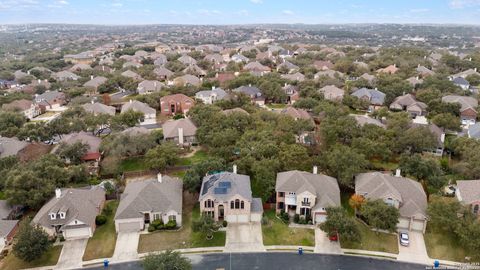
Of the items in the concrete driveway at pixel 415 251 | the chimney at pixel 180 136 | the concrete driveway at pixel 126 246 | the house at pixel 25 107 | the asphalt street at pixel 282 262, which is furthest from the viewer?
the house at pixel 25 107

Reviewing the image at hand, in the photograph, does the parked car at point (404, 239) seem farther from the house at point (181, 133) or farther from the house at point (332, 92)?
the house at point (332, 92)

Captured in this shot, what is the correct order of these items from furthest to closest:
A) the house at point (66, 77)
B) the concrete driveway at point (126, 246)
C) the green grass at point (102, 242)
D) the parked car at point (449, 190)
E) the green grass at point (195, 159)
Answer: the house at point (66, 77) → the green grass at point (195, 159) → the parked car at point (449, 190) → the green grass at point (102, 242) → the concrete driveway at point (126, 246)

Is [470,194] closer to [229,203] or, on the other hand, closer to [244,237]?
[244,237]

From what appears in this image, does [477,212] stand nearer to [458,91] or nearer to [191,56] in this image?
[458,91]

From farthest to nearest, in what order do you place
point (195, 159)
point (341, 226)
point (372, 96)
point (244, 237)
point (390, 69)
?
point (390, 69), point (372, 96), point (195, 159), point (244, 237), point (341, 226)

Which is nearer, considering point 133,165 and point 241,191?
point 241,191

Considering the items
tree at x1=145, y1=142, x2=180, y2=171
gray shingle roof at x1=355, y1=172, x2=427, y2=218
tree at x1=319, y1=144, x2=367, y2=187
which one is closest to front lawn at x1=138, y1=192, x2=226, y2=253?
tree at x1=145, y1=142, x2=180, y2=171

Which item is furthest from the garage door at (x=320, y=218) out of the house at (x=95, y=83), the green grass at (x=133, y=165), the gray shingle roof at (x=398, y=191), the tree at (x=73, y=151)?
the house at (x=95, y=83)

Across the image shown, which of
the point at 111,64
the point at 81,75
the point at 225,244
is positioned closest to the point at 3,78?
the point at 81,75

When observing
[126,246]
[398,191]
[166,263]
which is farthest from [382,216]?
[126,246]
